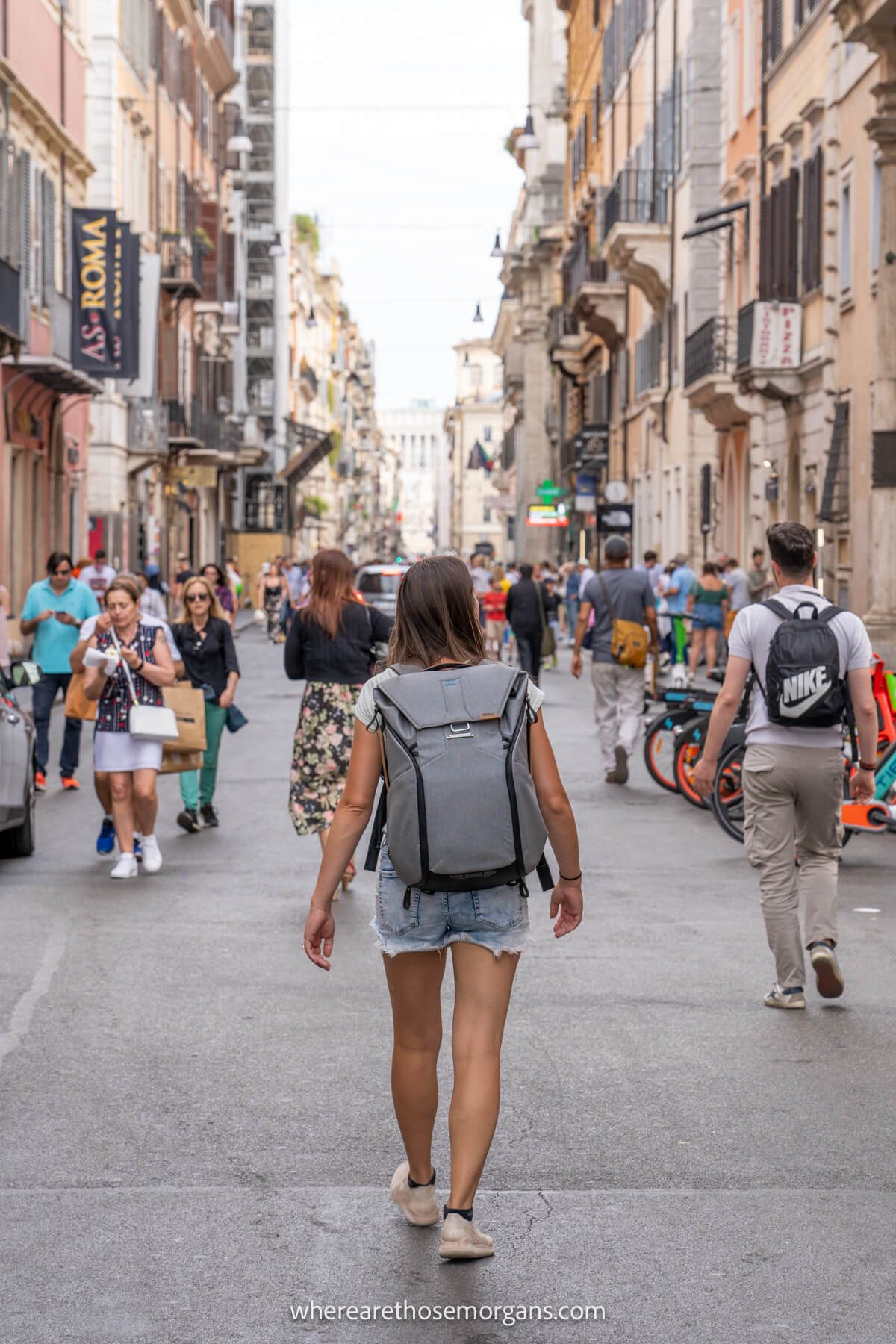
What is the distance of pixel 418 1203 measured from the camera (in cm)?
527

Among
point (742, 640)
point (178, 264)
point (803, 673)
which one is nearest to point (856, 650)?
point (803, 673)

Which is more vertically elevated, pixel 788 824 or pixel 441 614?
pixel 441 614

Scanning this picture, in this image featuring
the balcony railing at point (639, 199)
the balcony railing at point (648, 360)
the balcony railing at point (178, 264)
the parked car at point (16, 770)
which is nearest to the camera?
the parked car at point (16, 770)

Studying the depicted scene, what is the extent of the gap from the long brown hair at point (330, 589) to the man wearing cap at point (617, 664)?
6.03 metres

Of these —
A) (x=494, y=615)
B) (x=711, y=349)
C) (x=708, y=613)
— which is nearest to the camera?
(x=708, y=613)

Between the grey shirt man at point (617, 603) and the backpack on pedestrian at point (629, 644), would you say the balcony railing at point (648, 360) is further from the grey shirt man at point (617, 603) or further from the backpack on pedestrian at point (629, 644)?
the backpack on pedestrian at point (629, 644)

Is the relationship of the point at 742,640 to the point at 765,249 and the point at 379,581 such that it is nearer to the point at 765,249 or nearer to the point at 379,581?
the point at 765,249

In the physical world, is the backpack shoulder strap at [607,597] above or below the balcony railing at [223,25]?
below

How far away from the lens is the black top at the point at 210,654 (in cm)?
1410

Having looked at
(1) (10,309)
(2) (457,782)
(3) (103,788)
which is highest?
(1) (10,309)

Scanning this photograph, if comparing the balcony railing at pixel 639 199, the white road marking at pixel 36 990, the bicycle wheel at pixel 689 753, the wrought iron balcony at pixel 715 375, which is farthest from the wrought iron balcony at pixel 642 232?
the white road marking at pixel 36 990

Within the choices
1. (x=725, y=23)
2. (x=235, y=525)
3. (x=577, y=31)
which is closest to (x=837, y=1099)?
(x=725, y=23)

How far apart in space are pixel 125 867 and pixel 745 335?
19.4 metres

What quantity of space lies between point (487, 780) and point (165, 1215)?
4.72ft
